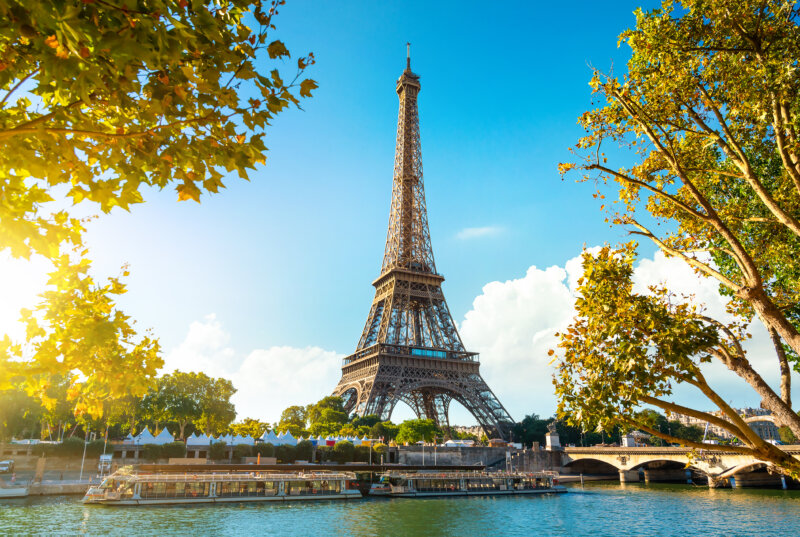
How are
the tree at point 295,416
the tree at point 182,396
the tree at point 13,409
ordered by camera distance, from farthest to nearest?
1. the tree at point 295,416
2. the tree at point 182,396
3. the tree at point 13,409

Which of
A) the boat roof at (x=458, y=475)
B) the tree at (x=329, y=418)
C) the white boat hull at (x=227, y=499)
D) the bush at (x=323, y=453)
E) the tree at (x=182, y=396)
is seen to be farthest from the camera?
the tree at (x=329, y=418)

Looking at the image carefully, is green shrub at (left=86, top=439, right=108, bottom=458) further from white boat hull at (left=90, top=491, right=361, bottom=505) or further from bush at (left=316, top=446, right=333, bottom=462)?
bush at (left=316, top=446, right=333, bottom=462)

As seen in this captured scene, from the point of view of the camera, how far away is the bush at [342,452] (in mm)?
58906

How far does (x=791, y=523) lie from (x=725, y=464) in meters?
26.0

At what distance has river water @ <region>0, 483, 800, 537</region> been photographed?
93.8 feet

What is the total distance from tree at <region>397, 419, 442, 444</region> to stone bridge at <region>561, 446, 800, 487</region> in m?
21.9

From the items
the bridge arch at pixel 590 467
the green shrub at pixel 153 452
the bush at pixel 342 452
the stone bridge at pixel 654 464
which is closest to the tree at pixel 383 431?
the bush at pixel 342 452

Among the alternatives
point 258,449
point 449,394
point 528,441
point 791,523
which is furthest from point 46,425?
point 791,523

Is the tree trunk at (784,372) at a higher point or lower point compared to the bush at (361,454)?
higher

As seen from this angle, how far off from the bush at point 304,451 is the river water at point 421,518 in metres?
14.9

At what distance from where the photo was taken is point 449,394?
76938mm

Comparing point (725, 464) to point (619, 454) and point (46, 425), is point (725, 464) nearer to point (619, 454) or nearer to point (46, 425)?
point (619, 454)

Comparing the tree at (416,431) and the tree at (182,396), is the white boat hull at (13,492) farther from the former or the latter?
the tree at (416,431)

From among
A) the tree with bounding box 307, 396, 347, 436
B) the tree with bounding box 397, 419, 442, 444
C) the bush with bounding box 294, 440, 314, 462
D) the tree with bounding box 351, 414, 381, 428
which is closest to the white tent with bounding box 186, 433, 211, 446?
the bush with bounding box 294, 440, 314, 462
